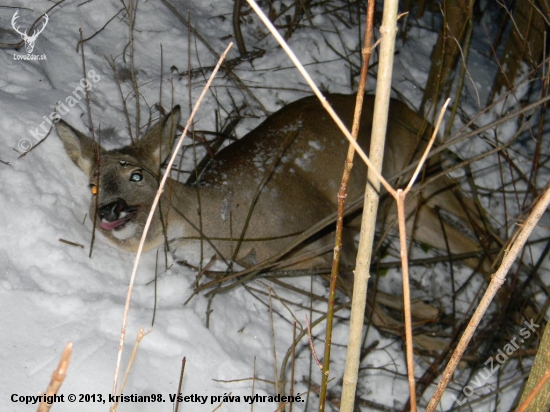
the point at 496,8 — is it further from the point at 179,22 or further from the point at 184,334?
the point at 184,334

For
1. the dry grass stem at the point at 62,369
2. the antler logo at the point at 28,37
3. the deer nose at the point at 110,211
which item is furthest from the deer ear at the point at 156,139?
the dry grass stem at the point at 62,369

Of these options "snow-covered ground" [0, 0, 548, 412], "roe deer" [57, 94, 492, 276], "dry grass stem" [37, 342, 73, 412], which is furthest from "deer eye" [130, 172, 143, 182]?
"dry grass stem" [37, 342, 73, 412]

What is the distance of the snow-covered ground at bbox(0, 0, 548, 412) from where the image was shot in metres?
3.20

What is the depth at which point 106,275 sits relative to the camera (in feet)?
12.5

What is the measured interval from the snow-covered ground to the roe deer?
232mm

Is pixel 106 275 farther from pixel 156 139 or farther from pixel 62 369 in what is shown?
pixel 62 369

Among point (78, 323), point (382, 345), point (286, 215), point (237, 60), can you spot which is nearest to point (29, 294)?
point (78, 323)

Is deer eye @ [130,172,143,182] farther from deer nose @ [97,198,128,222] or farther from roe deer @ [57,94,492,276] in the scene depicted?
deer nose @ [97,198,128,222]

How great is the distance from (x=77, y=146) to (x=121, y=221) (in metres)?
0.64

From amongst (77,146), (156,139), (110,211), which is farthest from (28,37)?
(110,211)

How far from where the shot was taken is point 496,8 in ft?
25.6

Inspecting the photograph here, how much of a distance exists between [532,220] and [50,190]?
3153 mm

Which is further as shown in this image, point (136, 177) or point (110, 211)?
point (136, 177)

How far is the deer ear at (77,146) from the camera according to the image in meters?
4.08
